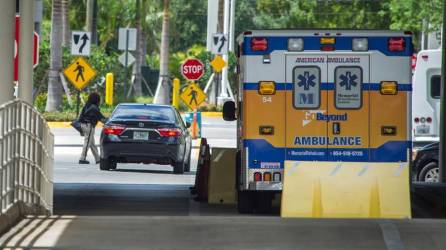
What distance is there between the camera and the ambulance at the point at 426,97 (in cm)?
3416

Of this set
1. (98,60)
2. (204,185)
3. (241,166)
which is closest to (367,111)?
(241,166)

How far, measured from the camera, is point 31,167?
1620 cm

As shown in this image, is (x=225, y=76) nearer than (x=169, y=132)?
No

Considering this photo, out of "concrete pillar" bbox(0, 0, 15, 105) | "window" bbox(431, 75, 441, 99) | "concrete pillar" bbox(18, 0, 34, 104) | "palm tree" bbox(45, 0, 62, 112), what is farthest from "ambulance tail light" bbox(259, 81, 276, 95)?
"palm tree" bbox(45, 0, 62, 112)

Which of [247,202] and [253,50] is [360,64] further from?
[247,202]

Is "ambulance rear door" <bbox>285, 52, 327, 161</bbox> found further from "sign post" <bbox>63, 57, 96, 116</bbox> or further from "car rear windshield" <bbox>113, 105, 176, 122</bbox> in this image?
"sign post" <bbox>63, 57, 96, 116</bbox>

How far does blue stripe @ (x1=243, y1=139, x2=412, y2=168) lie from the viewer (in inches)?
737

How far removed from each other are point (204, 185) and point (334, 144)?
13.8 ft

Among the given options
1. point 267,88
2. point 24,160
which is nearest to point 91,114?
point 267,88

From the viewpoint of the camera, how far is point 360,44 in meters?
18.6

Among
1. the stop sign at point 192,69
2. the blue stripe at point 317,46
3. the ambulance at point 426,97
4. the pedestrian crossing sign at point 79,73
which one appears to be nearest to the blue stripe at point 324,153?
the blue stripe at point 317,46

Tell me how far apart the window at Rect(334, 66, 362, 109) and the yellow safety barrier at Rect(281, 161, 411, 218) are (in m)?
1.57

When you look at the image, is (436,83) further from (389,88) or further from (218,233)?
(218,233)

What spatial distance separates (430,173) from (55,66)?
83.0 feet
